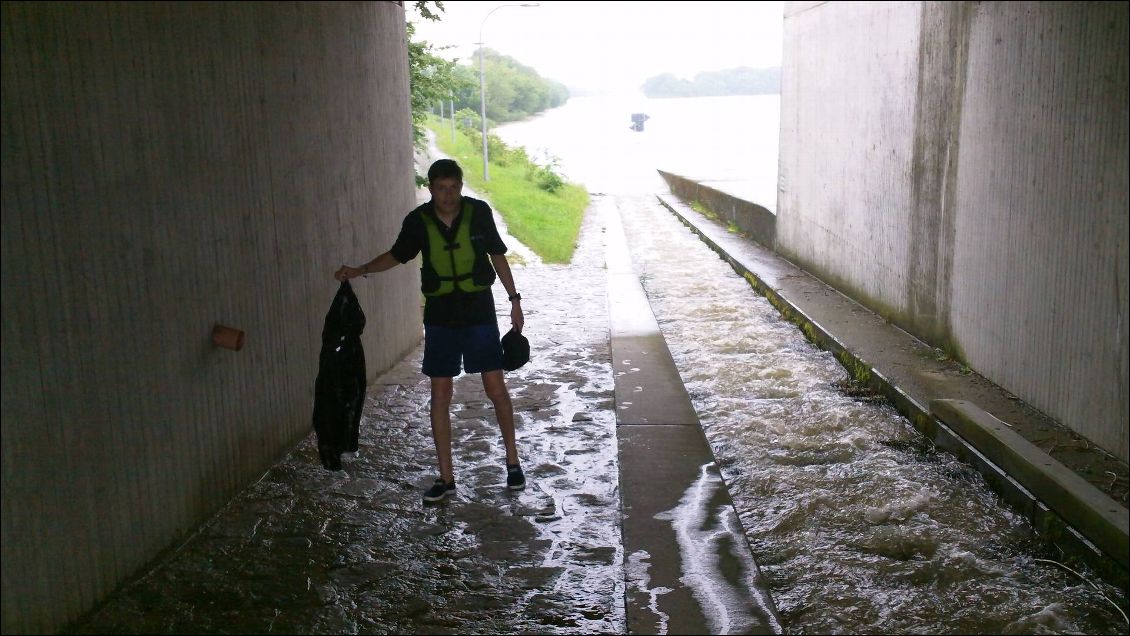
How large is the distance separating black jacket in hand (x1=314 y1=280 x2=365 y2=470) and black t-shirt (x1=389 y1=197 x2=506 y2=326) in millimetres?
453

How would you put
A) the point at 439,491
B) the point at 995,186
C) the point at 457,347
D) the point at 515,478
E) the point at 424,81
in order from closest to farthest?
the point at 457,347
the point at 439,491
the point at 515,478
the point at 995,186
the point at 424,81

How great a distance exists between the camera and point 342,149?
6996 mm

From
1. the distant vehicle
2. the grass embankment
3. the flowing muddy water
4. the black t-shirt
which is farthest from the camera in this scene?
the distant vehicle

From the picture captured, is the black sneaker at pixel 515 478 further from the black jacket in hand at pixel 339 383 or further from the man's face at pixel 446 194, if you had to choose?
the man's face at pixel 446 194

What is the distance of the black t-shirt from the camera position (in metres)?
4.93

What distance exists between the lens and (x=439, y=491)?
5180 millimetres

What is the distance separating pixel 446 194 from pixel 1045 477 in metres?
3.35

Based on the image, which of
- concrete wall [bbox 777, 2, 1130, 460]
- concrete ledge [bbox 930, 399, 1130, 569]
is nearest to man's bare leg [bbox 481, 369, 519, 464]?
concrete ledge [bbox 930, 399, 1130, 569]

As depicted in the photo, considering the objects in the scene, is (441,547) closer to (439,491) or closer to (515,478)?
Result: (439,491)

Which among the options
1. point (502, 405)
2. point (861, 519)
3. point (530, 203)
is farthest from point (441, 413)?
point (530, 203)

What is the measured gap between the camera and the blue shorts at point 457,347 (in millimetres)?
5039

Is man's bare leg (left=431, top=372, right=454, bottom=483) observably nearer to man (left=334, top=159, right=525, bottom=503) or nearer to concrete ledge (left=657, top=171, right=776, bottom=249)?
man (left=334, top=159, right=525, bottom=503)

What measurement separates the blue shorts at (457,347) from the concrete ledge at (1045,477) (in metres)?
2.88

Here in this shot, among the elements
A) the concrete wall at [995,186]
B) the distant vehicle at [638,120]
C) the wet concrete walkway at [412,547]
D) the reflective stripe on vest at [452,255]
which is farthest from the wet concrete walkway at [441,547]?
the distant vehicle at [638,120]
